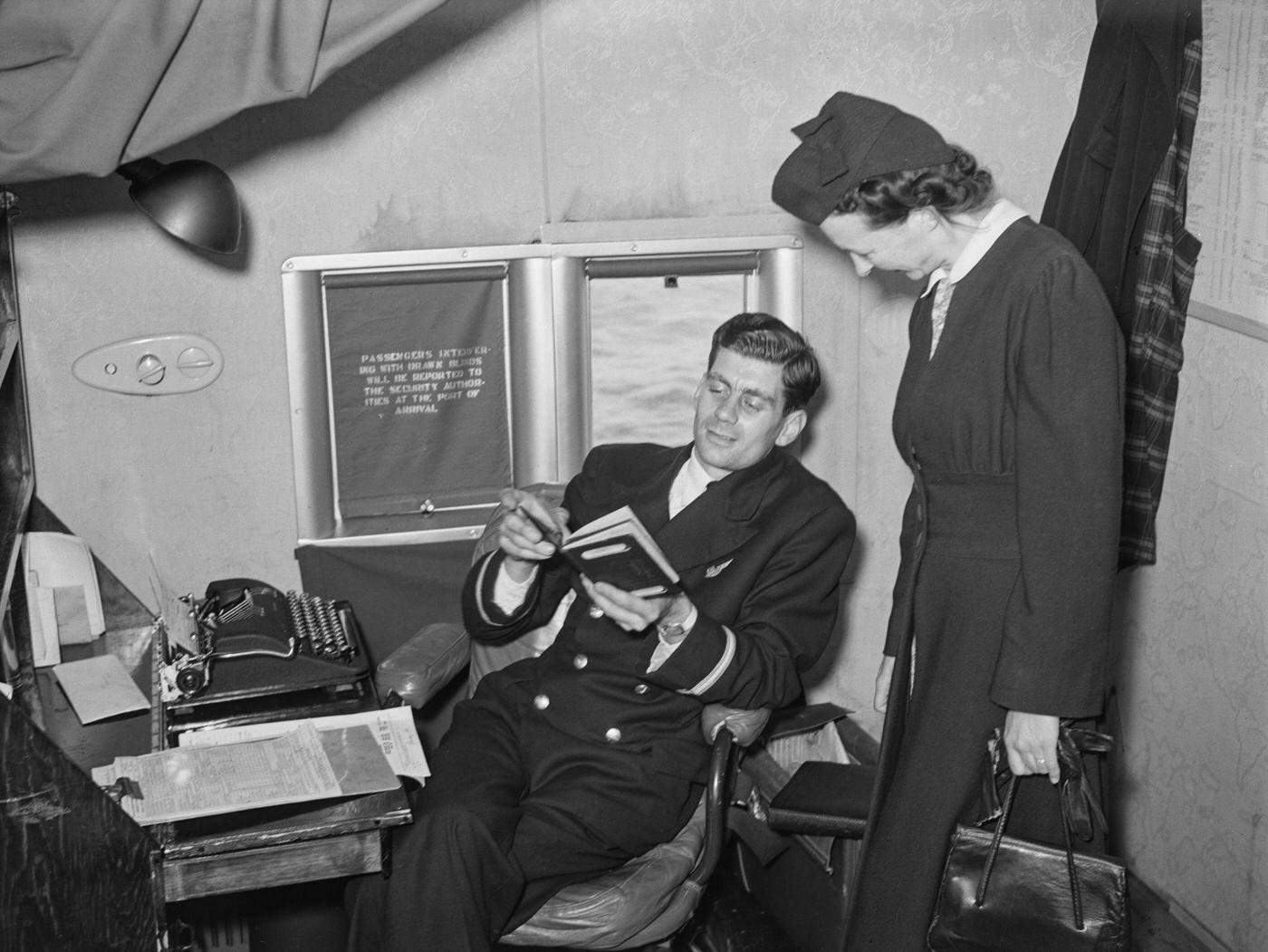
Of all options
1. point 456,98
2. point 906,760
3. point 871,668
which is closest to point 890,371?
point 871,668

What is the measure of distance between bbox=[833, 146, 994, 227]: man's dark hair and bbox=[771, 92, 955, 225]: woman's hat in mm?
12

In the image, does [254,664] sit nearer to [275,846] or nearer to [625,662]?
[275,846]

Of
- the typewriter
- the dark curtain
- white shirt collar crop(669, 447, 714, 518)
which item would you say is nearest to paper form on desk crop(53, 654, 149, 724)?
the typewriter

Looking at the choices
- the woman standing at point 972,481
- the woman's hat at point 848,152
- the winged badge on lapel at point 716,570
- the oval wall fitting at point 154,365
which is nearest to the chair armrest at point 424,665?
the winged badge on lapel at point 716,570

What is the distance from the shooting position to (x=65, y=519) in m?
3.29

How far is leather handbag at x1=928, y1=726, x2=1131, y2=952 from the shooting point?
6.98ft

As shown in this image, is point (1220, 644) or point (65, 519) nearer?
point (1220, 644)

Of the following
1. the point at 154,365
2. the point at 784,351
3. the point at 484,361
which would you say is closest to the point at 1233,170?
the point at 784,351

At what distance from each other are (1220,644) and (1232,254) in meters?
0.82

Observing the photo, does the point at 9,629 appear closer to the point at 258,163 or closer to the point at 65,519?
the point at 65,519

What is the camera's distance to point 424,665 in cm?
297

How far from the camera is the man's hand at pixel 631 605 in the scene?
2.52 m

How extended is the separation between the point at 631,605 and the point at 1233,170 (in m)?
1.54

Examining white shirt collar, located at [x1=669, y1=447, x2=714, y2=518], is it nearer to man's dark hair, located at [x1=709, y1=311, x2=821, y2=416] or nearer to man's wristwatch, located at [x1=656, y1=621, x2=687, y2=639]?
man's dark hair, located at [x1=709, y1=311, x2=821, y2=416]
